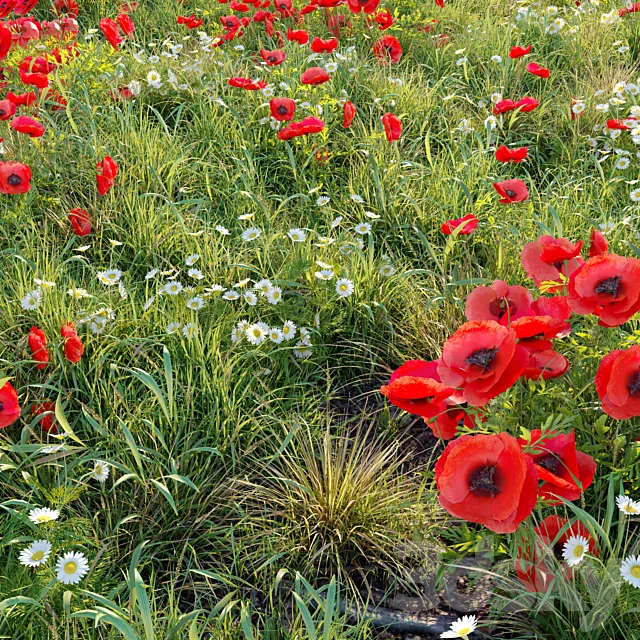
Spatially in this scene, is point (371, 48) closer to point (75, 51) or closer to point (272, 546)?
point (75, 51)

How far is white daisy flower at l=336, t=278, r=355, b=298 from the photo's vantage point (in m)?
2.23

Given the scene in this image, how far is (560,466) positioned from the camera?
4.76ft

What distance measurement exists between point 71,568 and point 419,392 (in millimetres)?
784

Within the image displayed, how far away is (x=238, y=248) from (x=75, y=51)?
5.21 feet

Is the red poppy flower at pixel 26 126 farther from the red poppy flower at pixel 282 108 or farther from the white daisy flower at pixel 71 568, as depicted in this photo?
the white daisy flower at pixel 71 568

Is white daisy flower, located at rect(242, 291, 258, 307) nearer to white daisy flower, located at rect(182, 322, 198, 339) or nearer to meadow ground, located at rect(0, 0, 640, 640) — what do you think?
meadow ground, located at rect(0, 0, 640, 640)

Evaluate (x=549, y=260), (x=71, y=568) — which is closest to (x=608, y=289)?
(x=549, y=260)

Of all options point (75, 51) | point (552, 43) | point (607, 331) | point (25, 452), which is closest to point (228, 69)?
point (75, 51)

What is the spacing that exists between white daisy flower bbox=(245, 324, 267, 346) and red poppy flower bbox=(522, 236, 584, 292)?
2.48 feet

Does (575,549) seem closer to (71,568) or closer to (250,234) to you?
(71,568)

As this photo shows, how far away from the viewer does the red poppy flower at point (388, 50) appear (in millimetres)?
3588

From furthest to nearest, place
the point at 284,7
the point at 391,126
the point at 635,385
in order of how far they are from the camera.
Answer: the point at 284,7 < the point at 391,126 < the point at 635,385

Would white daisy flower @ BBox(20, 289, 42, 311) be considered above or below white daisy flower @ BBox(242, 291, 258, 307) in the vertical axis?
above

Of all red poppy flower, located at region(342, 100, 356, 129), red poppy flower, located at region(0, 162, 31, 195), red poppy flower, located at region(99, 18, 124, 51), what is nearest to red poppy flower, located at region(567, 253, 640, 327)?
red poppy flower, located at region(342, 100, 356, 129)
